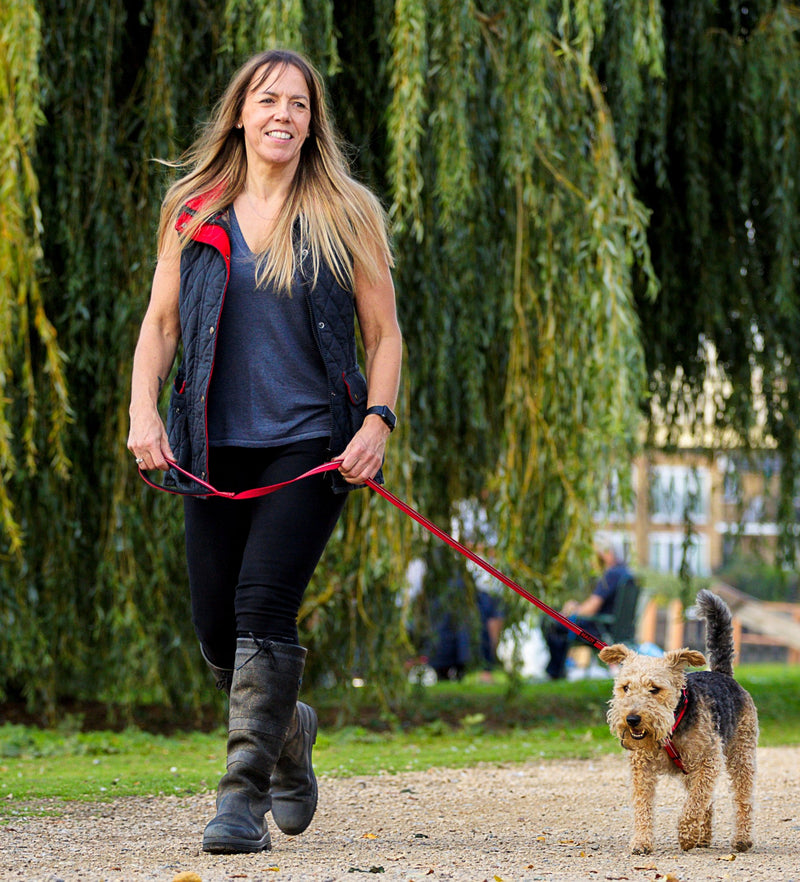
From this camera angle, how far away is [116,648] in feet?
21.6

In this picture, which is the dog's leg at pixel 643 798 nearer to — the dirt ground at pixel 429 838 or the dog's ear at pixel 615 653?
the dirt ground at pixel 429 838

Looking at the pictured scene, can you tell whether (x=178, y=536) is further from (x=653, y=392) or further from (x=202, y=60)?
(x=653, y=392)

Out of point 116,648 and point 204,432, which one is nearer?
point 204,432

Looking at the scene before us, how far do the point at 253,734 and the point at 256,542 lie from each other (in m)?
0.50

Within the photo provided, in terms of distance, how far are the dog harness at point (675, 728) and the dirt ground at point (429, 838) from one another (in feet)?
0.85

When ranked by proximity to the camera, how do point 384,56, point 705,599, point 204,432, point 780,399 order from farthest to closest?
point 780,399 → point 384,56 → point 705,599 → point 204,432

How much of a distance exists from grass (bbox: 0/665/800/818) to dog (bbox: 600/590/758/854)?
2.02 m

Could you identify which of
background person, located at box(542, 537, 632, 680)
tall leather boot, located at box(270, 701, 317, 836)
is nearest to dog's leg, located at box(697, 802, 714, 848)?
tall leather boot, located at box(270, 701, 317, 836)

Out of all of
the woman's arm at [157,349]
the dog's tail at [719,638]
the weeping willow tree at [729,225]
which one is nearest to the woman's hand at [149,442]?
the woman's arm at [157,349]

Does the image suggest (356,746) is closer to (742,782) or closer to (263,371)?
(742,782)

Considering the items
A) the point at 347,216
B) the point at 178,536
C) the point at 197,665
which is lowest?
the point at 197,665

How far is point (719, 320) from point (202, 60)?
3.34m

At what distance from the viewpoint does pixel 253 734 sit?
323 centimetres

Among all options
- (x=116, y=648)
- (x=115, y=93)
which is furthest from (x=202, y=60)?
(x=116, y=648)
